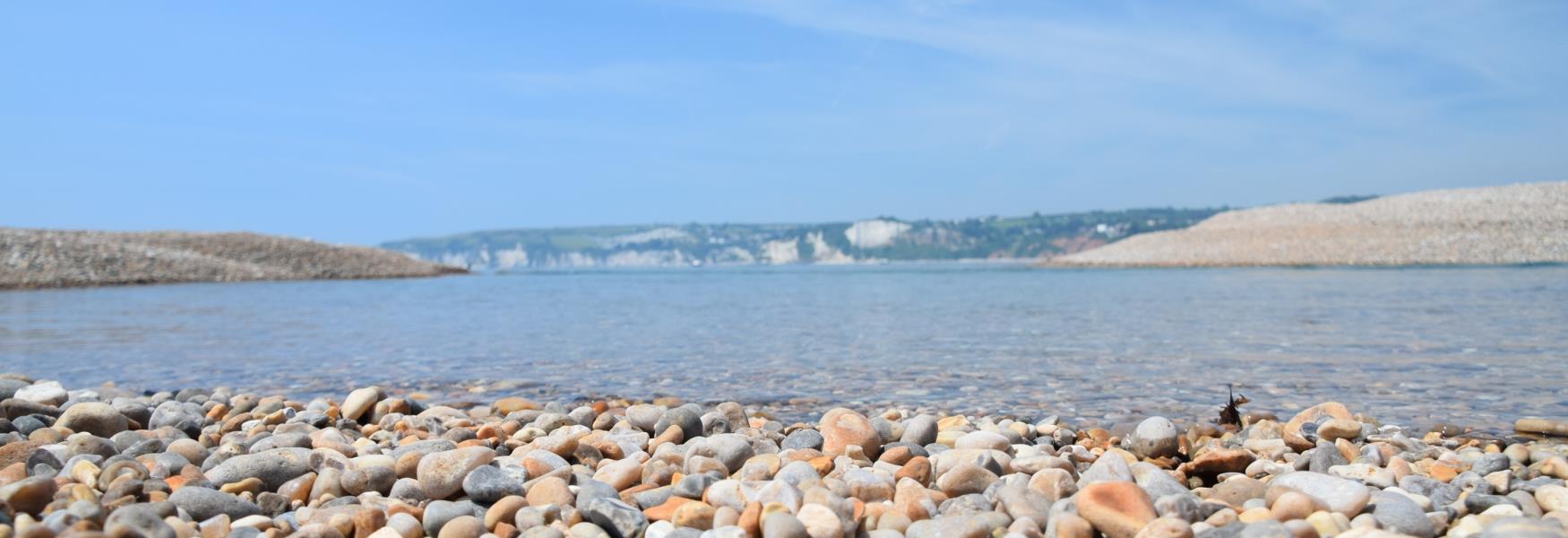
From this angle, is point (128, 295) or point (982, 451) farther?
point (128, 295)

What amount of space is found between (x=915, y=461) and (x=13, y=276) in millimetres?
46103

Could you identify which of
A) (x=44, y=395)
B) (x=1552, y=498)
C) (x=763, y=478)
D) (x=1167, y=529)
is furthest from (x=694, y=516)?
(x=44, y=395)

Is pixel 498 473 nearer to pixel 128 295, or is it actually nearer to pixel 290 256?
pixel 128 295

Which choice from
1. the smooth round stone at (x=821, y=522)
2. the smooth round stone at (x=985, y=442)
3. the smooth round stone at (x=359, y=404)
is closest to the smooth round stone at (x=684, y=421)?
the smooth round stone at (x=985, y=442)

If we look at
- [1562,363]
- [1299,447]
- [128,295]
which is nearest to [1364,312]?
[1562,363]

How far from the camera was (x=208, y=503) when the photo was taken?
Answer: 4023 millimetres

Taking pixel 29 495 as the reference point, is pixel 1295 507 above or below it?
below

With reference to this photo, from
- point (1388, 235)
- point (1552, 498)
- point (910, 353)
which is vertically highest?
point (1388, 235)

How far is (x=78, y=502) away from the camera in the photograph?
363 centimetres

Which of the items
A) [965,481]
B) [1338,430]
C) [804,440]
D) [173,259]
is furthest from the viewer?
[173,259]

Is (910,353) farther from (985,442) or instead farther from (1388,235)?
(1388,235)

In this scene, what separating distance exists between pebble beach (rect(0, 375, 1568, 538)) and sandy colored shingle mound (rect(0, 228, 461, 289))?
42.2 metres

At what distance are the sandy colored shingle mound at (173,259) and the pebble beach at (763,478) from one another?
138ft

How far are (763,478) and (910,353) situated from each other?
702 centimetres
